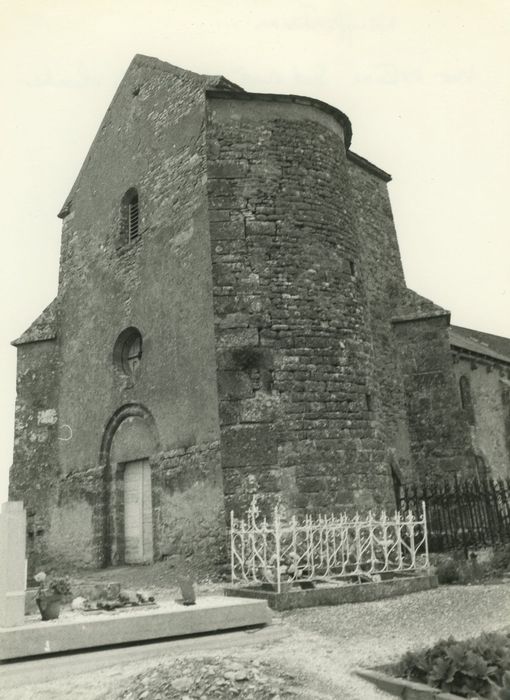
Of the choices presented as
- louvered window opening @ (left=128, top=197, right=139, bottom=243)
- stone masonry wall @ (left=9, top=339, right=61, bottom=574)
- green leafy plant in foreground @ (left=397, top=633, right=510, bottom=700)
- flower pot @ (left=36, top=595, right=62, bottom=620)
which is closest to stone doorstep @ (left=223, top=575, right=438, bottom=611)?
flower pot @ (left=36, top=595, right=62, bottom=620)

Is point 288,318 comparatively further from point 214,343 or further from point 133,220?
point 133,220

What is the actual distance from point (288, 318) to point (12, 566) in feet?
21.3

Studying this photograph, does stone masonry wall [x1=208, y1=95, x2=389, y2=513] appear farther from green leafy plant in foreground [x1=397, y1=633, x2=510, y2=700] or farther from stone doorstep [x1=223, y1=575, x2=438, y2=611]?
green leafy plant in foreground [x1=397, y1=633, x2=510, y2=700]

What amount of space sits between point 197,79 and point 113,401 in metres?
7.01

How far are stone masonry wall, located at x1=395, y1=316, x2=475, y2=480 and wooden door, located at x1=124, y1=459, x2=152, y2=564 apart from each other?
6.34m

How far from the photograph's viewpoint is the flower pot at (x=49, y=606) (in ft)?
22.5

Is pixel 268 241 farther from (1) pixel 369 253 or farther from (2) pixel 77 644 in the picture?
(2) pixel 77 644

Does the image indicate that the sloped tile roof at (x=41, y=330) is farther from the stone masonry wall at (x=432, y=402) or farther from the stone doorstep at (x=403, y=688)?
the stone doorstep at (x=403, y=688)

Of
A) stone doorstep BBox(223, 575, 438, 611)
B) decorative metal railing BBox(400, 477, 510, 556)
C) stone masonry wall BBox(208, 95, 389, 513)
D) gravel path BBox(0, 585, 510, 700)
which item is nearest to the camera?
gravel path BBox(0, 585, 510, 700)

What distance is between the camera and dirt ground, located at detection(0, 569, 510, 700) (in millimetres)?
4848

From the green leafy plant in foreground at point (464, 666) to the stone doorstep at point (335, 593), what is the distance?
10.6 feet

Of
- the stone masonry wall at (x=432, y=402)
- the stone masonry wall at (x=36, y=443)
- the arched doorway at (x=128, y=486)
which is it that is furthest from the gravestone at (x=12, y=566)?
the stone masonry wall at (x=432, y=402)

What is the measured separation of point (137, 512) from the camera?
13492 millimetres

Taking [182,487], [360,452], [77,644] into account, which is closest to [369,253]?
[360,452]
